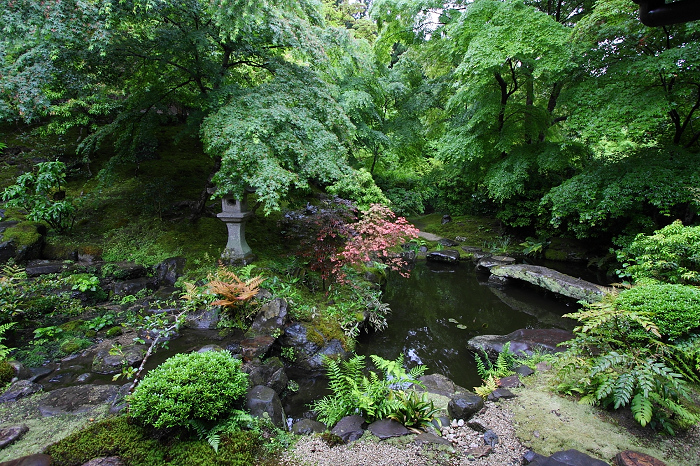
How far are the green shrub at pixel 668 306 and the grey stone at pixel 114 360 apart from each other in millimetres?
5227

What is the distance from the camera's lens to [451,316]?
6469 mm

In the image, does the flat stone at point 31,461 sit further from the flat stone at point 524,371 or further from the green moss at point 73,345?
the flat stone at point 524,371

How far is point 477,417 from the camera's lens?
281 centimetres

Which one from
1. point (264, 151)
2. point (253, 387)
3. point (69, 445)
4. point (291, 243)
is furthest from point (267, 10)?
point (69, 445)

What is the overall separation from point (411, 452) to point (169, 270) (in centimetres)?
526

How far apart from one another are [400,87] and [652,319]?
8.53 m

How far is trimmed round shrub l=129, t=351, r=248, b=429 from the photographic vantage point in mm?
2340

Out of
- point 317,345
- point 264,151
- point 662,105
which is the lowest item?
point 317,345

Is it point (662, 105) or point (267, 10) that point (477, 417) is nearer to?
point (267, 10)

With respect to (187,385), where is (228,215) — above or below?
above

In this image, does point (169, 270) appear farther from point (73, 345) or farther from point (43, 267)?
point (73, 345)

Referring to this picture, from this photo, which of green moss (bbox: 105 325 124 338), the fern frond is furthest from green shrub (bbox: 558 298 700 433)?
green moss (bbox: 105 325 124 338)

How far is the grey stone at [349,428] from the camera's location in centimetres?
267

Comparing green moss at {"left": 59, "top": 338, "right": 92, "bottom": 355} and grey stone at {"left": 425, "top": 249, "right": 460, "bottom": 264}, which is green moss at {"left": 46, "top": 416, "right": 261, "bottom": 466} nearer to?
green moss at {"left": 59, "top": 338, "right": 92, "bottom": 355}
